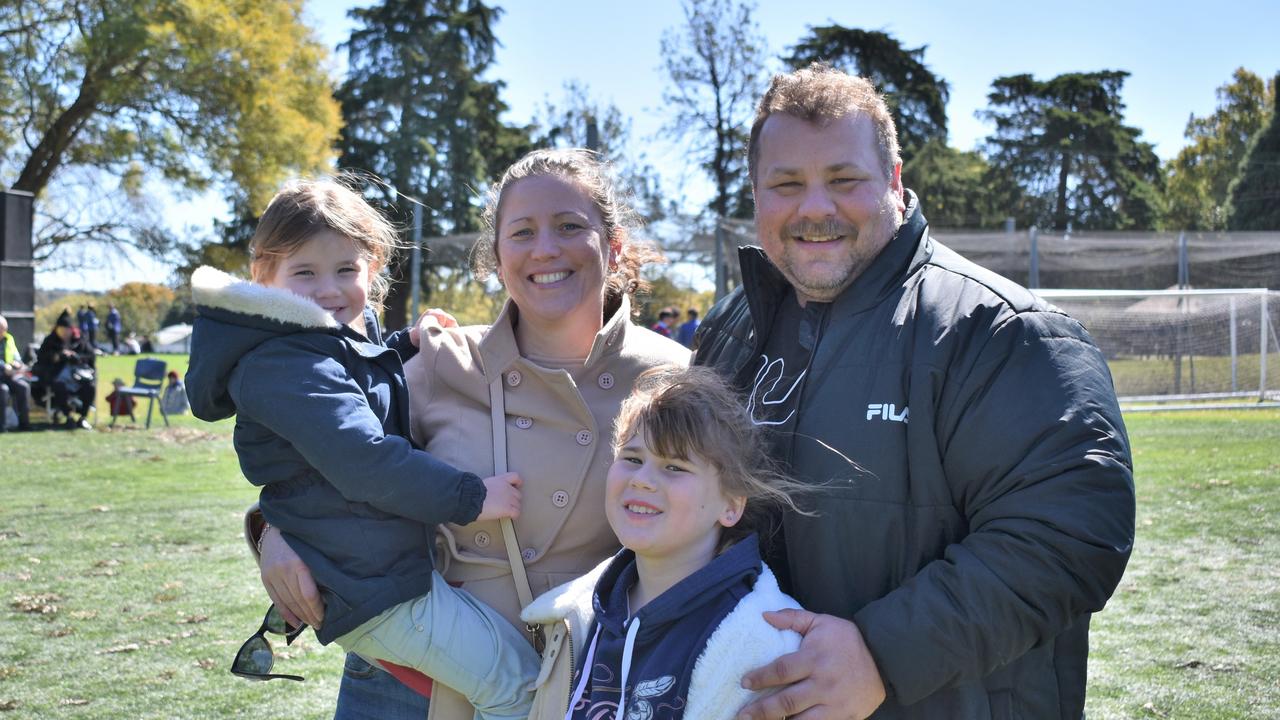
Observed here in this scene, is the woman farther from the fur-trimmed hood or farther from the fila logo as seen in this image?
the fila logo

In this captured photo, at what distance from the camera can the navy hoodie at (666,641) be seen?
6.03 feet

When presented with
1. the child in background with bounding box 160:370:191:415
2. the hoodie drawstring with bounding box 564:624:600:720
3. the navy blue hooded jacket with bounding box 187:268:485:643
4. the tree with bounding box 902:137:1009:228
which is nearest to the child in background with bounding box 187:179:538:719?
the navy blue hooded jacket with bounding box 187:268:485:643

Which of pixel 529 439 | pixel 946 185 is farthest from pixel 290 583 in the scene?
pixel 946 185

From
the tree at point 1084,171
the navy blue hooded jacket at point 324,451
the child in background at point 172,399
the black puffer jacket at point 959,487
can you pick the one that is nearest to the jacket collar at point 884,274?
the black puffer jacket at point 959,487

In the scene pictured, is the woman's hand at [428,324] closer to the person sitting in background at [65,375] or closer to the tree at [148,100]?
the person sitting in background at [65,375]

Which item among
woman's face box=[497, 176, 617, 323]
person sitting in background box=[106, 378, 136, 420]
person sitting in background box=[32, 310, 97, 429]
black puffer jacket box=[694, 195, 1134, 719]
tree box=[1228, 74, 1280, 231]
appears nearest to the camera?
black puffer jacket box=[694, 195, 1134, 719]

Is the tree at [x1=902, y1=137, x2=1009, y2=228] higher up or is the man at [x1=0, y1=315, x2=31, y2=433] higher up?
the tree at [x1=902, y1=137, x2=1009, y2=228]

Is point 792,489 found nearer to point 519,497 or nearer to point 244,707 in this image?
point 519,497

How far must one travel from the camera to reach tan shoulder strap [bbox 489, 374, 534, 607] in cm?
232

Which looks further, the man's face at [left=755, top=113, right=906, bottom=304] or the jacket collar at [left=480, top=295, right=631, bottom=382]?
the jacket collar at [left=480, top=295, right=631, bottom=382]

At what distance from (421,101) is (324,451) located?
36128 millimetres

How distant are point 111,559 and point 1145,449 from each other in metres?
10.9

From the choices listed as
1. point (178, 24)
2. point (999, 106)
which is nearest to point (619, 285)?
point (178, 24)

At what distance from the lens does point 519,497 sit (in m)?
2.33
